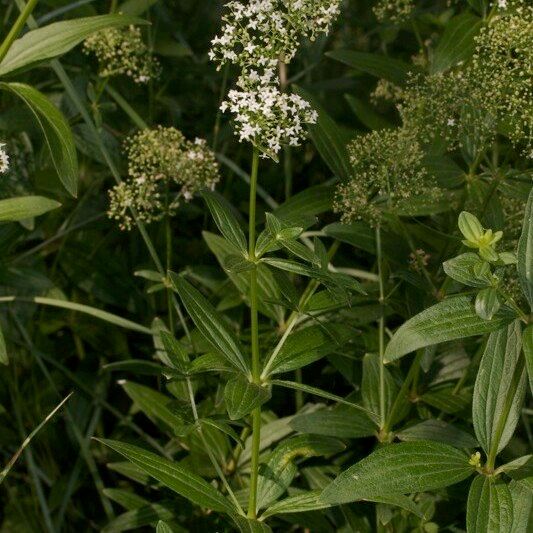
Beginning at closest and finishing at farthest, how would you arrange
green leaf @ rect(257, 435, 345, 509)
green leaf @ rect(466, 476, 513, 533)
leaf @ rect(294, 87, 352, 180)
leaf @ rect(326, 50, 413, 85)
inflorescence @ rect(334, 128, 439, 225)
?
green leaf @ rect(466, 476, 513, 533) < green leaf @ rect(257, 435, 345, 509) < inflorescence @ rect(334, 128, 439, 225) < leaf @ rect(294, 87, 352, 180) < leaf @ rect(326, 50, 413, 85)

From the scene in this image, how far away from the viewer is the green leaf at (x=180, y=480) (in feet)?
7.06

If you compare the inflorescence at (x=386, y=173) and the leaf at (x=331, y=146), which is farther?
the leaf at (x=331, y=146)

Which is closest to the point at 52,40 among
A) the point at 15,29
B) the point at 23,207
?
the point at 15,29

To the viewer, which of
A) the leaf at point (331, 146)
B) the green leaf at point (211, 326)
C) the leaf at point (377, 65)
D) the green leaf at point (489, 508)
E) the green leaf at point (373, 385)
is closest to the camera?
the green leaf at point (489, 508)

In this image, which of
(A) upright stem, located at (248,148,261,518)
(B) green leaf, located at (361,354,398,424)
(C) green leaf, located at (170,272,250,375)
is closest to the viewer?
(A) upright stem, located at (248,148,261,518)

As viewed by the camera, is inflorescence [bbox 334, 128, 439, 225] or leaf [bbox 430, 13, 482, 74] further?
leaf [bbox 430, 13, 482, 74]

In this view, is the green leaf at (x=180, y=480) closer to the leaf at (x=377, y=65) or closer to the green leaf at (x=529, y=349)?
the green leaf at (x=529, y=349)

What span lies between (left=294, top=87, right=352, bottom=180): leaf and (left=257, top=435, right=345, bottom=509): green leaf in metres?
0.79

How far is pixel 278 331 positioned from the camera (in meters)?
2.92

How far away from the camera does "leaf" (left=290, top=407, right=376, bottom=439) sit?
242 cm

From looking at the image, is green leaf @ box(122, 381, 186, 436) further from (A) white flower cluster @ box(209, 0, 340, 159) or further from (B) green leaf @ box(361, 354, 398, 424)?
(A) white flower cluster @ box(209, 0, 340, 159)

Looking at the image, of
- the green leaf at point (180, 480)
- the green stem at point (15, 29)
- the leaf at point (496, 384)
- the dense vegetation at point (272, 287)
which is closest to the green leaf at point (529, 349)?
the dense vegetation at point (272, 287)

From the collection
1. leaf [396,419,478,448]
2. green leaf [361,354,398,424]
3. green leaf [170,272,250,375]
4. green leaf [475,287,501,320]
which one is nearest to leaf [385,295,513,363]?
green leaf [475,287,501,320]

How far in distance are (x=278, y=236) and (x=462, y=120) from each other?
68cm
